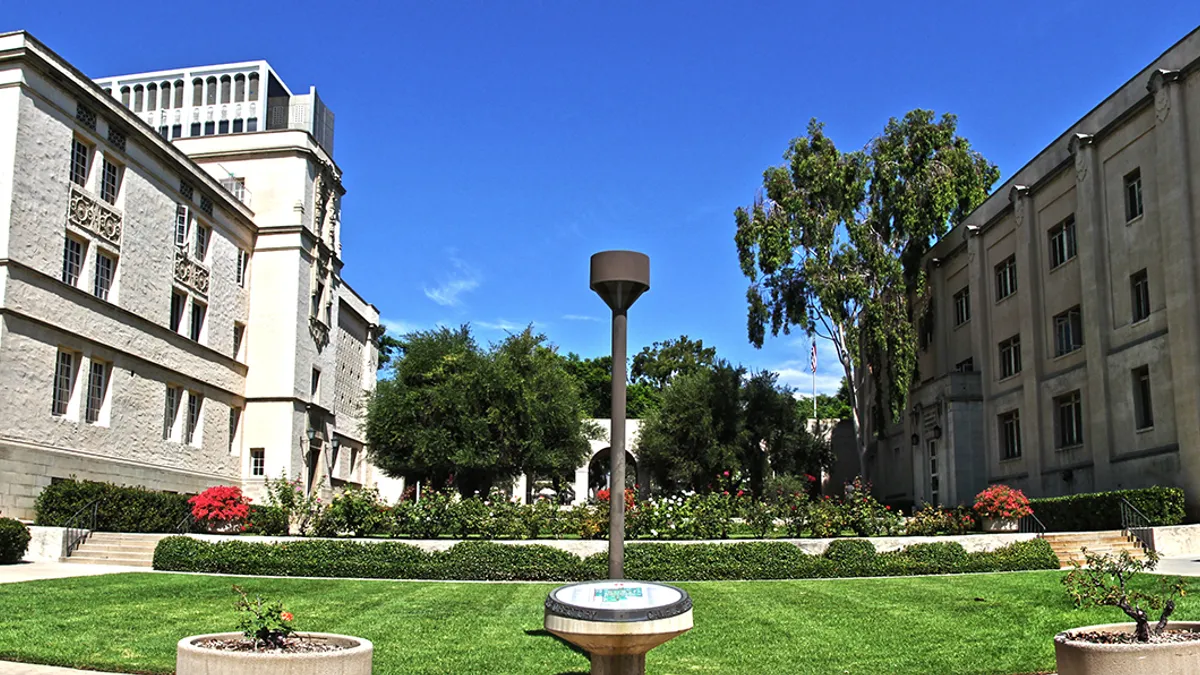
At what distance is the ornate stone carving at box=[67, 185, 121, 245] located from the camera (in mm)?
27812

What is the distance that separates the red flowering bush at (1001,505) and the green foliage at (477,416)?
17.2 metres

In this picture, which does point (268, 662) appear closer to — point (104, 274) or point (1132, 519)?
point (1132, 519)

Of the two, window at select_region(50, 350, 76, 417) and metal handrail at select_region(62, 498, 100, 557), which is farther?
window at select_region(50, 350, 76, 417)

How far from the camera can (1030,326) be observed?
101 feet

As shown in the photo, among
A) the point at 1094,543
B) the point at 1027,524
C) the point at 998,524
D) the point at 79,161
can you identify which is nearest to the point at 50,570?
the point at 79,161

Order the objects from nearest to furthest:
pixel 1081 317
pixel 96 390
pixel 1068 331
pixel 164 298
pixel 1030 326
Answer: pixel 1081 317, pixel 96 390, pixel 1068 331, pixel 1030 326, pixel 164 298

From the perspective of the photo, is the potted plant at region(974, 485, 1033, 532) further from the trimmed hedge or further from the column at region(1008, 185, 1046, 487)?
the column at region(1008, 185, 1046, 487)

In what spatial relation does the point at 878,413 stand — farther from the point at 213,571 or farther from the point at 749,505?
the point at 213,571

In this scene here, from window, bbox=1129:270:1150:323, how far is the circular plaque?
23.1 m

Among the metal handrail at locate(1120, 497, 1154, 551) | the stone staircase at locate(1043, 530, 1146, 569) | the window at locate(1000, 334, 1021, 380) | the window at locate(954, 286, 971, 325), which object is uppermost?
the window at locate(954, 286, 971, 325)

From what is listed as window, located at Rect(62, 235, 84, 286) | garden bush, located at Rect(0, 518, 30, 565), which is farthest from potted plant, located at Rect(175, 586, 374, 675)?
window, located at Rect(62, 235, 84, 286)

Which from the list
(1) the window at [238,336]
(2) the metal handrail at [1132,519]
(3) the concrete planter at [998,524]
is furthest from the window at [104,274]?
(2) the metal handrail at [1132,519]

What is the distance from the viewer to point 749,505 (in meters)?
21.7

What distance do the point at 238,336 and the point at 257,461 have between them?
501 cm
